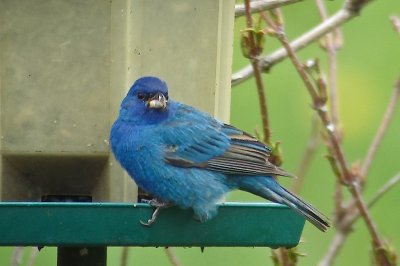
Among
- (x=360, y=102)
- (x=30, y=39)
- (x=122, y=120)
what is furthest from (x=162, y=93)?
(x=360, y=102)

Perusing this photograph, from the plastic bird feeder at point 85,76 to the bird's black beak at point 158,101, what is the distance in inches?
4.9

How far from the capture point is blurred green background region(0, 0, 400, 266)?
8.19 metres

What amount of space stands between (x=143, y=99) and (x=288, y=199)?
2.30 ft

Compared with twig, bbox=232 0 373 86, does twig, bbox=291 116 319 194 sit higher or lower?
lower

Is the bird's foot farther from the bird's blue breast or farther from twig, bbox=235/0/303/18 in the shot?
twig, bbox=235/0/303/18

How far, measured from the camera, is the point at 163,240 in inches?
213

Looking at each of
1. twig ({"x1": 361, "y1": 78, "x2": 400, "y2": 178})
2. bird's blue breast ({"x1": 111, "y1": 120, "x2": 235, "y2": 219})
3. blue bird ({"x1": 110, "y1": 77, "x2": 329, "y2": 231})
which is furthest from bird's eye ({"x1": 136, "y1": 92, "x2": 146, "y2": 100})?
twig ({"x1": 361, "y1": 78, "x2": 400, "y2": 178})

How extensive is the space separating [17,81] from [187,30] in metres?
0.71

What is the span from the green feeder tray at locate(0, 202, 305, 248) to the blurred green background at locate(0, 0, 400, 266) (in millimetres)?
2405

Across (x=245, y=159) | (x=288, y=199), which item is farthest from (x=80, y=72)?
(x=288, y=199)

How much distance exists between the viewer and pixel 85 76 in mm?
5793

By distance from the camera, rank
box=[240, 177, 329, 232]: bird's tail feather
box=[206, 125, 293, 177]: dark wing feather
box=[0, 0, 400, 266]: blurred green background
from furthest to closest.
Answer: box=[0, 0, 400, 266]: blurred green background → box=[206, 125, 293, 177]: dark wing feather → box=[240, 177, 329, 232]: bird's tail feather

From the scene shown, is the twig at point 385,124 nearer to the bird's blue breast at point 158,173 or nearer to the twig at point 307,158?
the twig at point 307,158

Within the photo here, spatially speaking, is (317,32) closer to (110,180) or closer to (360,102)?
(110,180)
